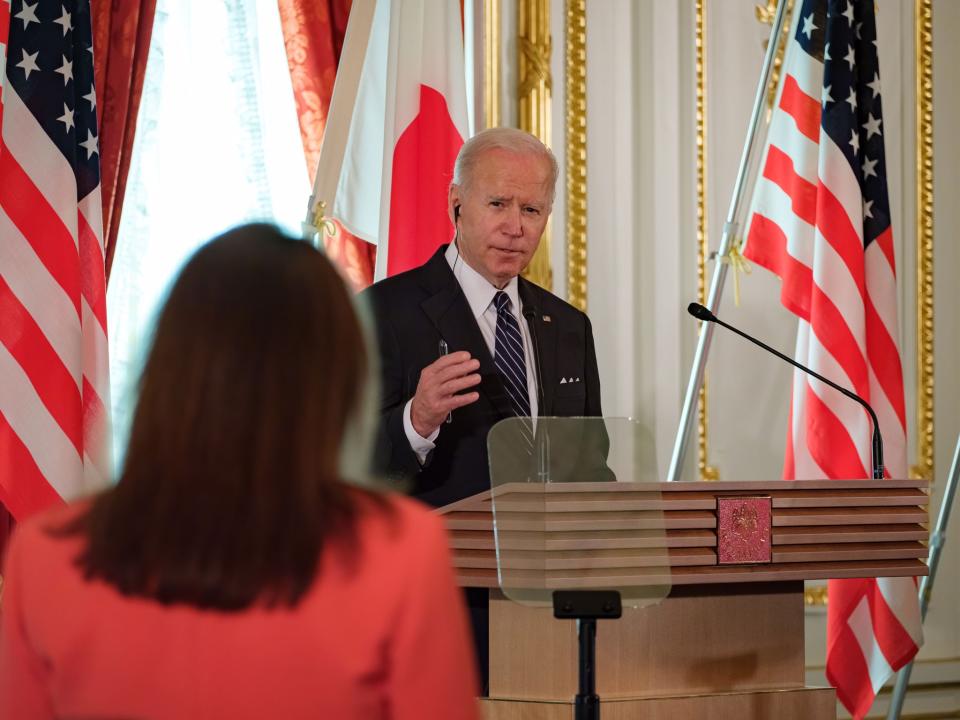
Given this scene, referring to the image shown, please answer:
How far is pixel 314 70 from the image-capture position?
168 inches

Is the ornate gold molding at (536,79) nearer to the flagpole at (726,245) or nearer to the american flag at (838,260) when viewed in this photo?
the flagpole at (726,245)

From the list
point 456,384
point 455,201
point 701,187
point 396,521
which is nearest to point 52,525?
point 396,521

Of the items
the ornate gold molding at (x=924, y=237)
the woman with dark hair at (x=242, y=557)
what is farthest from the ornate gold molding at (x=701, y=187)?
the woman with dark hair at (x=242, y=557)

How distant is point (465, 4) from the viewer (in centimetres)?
456

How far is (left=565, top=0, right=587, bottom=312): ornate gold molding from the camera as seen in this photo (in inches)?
189

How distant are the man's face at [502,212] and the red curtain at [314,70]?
4.18ft

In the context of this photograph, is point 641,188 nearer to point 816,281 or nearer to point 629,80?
point 629,80

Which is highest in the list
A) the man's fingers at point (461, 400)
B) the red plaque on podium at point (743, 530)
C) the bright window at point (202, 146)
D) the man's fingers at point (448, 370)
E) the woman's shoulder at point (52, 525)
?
the bright window at point (202, 146)

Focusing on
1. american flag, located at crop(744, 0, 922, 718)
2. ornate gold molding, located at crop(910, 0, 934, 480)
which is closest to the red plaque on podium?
american flag, located at crop(744, 0, 922, 718)

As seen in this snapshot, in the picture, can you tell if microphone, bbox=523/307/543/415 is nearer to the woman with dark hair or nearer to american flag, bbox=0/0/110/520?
american flag, bbox=0/0/110/520

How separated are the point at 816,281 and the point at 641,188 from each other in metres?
0.95

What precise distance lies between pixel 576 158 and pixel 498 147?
70.3 inches

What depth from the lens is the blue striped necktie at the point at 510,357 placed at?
9.43 ft

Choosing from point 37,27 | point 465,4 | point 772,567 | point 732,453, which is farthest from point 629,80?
point 772,567
